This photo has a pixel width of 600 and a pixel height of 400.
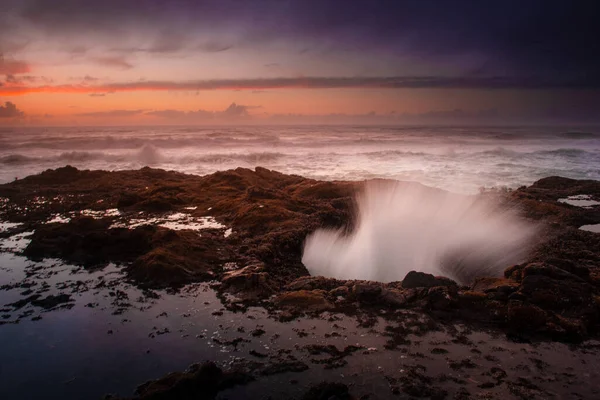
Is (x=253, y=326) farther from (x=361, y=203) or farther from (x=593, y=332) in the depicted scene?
(x=361, y=203)

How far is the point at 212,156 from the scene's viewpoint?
4844 centimetres

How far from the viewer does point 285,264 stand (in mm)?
10758

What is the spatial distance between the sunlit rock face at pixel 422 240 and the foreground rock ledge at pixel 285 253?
2.23ft

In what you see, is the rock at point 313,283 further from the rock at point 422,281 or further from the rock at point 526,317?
the rock at point 526,317

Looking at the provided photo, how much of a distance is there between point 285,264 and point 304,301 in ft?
7.67

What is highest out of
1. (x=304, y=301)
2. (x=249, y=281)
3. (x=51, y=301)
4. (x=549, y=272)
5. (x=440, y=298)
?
(x=549, y=272)

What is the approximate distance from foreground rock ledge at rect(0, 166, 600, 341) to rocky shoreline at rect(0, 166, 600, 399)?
0.03m

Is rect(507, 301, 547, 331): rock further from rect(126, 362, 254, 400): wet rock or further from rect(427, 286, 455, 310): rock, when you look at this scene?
rect(126, 362, 254, 400): wet rock

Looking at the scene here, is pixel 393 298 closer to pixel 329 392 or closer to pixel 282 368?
pixel 282 368

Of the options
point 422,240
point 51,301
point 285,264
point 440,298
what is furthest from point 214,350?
point 422,240

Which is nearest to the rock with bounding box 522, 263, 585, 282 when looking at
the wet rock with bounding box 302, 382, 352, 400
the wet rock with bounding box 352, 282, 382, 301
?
the wet rock with bounding box 352, 282, 382, 301

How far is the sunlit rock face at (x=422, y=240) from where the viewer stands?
1078 cm

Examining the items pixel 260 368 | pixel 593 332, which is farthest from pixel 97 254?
pixel 593 332

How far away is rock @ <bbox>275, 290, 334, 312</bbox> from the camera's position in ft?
27.3
